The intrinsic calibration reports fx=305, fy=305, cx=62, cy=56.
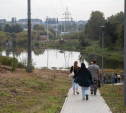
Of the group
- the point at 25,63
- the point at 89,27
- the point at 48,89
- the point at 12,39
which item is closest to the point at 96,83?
the point at 48,89

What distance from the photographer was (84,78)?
38.1ft

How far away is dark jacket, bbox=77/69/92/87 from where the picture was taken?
37.8 ft

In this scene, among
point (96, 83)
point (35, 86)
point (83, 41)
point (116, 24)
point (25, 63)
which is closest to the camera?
point (96, 83)

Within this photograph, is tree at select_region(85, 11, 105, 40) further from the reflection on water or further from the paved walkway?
the paved walkway

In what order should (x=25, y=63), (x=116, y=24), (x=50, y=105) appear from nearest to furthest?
1. (x=50, y=105)
2. (x=25, y=63)
3. (x=116, y=24)

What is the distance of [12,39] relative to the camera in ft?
432

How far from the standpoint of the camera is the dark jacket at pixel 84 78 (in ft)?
37.8

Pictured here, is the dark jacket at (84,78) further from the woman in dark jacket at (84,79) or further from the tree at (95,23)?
the tree at (95,23)

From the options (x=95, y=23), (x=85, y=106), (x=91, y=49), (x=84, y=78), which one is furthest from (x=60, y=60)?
(x=85, y=106)

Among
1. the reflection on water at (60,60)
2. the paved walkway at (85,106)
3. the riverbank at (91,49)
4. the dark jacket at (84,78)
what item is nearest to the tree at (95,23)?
the riverbank at (91,49)

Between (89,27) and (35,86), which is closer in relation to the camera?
(35,86)

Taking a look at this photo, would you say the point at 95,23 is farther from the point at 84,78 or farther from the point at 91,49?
the point at 84,78

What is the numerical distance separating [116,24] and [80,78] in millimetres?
69834

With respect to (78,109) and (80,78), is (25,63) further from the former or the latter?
(78,109)
